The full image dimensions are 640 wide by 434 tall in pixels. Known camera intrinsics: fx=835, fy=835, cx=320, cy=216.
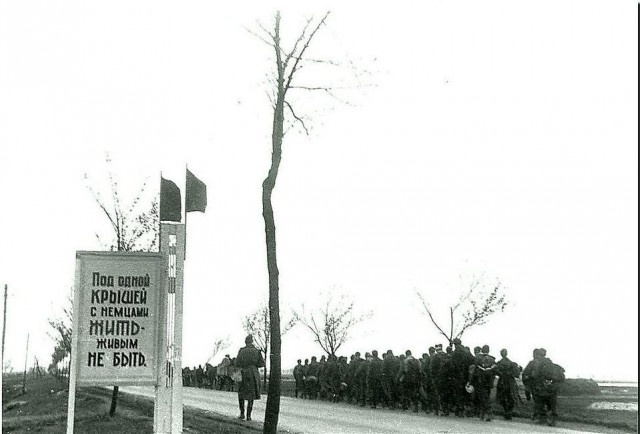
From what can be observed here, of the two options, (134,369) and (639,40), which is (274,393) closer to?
(134,369)

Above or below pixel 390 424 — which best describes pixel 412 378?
above

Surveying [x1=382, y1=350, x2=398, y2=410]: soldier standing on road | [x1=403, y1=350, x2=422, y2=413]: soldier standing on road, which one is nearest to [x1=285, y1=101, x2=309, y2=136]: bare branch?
→ [x1=403, y1=350, x2=422, y2=413]: soldier standing on road

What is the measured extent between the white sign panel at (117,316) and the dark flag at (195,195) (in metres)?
0.89

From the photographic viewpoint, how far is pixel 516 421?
63.3 feet

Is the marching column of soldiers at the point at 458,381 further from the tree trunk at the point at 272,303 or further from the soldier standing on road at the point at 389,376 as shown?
the tree trunk at the point at 272,303

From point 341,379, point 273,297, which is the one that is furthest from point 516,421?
point 341,379

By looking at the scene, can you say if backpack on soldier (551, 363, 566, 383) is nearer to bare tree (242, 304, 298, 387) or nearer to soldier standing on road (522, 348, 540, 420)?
soldier standing on road (522, 348, 540, 420)

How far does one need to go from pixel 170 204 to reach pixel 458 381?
12888 millimetres

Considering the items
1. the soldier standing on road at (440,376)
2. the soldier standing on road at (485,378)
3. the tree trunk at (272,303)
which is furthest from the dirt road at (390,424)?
the tree trunk at (272,303)

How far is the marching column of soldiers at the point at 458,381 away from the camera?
18469 mm

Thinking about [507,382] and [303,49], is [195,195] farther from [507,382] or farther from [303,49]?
[507,382]

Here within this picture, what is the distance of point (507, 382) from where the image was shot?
63.9 feet

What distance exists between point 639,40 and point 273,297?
25.1 ft

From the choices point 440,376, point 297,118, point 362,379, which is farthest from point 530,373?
point 362,379
